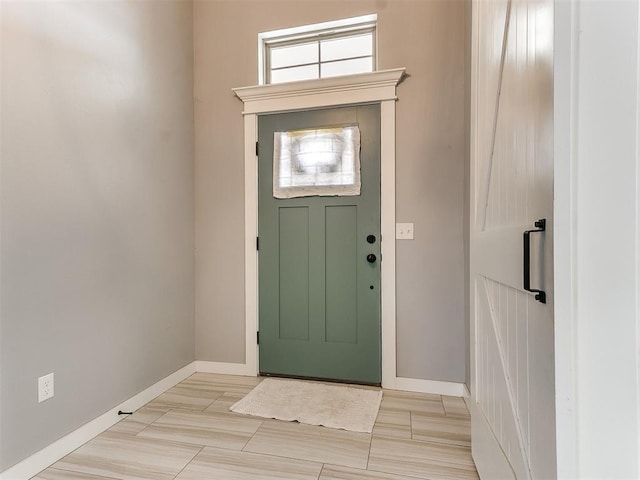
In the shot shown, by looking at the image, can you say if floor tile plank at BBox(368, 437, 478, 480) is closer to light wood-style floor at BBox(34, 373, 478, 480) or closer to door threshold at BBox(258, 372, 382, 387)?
light wood-style floor at BBox(34, 373, 478, 480)

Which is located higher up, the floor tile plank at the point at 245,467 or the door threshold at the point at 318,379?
the floor tile plank at the point at 245,467

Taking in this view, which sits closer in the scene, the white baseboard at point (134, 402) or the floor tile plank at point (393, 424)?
the white baseboard at point (134, 402)

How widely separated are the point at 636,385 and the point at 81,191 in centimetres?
225

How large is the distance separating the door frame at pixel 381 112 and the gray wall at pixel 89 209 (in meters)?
0.55

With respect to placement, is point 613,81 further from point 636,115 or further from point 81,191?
point 81,191

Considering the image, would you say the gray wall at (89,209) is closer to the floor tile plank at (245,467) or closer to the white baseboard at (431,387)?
the floor tile plank at (245,467)

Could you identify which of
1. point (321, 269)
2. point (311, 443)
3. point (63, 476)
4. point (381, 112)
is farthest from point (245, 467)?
point (381, 112)

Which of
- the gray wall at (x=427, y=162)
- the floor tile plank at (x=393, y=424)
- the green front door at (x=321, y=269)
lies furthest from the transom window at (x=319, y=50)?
the floor tile plank at (x=393, y=424)

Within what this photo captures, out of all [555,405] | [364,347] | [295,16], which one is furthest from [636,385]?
[295,16]

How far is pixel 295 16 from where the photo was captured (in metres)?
2.53

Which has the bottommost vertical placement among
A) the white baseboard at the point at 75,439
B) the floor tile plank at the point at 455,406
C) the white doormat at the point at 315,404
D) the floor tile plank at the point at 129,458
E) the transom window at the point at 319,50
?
the floor tile plank at the point at 455,406

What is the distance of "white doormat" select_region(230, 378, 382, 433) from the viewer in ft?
6.25

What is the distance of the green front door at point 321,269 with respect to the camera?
2.40 meters

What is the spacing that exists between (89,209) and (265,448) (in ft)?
5.13
